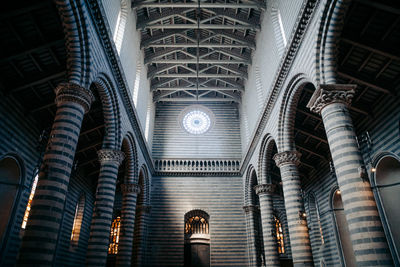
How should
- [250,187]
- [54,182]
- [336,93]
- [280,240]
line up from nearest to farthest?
[54,182]
[336,93]
[250,187]
[280,240]

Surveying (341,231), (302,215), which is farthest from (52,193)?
(341,231)

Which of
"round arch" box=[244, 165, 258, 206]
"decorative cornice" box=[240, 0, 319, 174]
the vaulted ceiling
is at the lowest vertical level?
"round arch" box=[244, 165, 258, 206]

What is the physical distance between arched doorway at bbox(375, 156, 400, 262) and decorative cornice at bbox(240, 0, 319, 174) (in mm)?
6189

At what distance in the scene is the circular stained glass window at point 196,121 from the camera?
28.0 meters

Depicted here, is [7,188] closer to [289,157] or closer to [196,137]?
[289,157]

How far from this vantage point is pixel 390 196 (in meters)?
14.1

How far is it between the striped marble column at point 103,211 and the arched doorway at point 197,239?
11919 millimetres

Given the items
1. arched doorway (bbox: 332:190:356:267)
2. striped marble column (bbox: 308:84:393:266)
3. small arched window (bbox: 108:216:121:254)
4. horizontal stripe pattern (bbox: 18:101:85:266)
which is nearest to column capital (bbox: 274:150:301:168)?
striped marble column (bbox: 308:84:393:266)

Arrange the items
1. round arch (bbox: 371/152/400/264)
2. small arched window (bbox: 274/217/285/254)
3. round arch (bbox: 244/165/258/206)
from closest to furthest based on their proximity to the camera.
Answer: round arch (bbox: 371/152/400/264) < round arch (bbox: 244/165/258/206) < small arched window (bbox: 274/217/285/254)

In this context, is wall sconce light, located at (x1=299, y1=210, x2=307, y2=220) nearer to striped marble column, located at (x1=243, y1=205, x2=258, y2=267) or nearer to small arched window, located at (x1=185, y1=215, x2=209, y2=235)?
striped marble column, located at (x1=243, y1=205, x2=258, y2=267)

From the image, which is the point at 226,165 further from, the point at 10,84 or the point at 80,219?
the point at 10,84

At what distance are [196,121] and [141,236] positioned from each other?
11.8 m

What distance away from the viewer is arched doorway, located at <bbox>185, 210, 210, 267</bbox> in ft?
76.1

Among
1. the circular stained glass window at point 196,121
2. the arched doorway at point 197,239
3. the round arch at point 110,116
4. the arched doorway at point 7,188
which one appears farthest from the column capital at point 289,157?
the circular stained glass window at point 196,121
